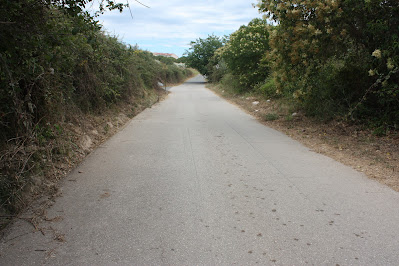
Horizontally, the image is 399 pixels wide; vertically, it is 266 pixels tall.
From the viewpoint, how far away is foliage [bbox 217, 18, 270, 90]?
20.4 metres

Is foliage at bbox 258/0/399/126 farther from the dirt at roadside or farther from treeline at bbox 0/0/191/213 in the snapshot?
treeline at bbox 0/0/191/213

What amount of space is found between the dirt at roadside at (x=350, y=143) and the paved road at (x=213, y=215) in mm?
411

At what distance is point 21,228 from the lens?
364cm

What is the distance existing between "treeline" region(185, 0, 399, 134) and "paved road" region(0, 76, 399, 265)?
10.5 ft

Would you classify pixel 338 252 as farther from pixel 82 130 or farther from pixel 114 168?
pixel 82 130

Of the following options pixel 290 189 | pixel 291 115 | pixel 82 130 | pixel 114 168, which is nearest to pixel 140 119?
pixel 82 130

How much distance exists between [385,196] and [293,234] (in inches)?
78.0

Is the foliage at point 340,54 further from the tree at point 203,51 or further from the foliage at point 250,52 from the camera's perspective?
the tree at point 203,51

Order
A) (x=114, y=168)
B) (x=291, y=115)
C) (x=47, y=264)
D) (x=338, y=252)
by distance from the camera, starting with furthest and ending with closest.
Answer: (x=291, y=115) → (x=114, y=168) → (x=338, y=252) → (x=47, y=264)

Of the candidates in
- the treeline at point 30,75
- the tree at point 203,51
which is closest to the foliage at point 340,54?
the treeline at point 30,75

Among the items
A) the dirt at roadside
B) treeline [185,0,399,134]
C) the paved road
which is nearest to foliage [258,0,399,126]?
treeline [185,0,399,134]

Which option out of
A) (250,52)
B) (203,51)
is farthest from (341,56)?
(203,51)

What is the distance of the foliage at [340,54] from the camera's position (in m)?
7.94

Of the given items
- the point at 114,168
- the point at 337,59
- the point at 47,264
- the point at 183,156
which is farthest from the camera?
the point at 337,59
